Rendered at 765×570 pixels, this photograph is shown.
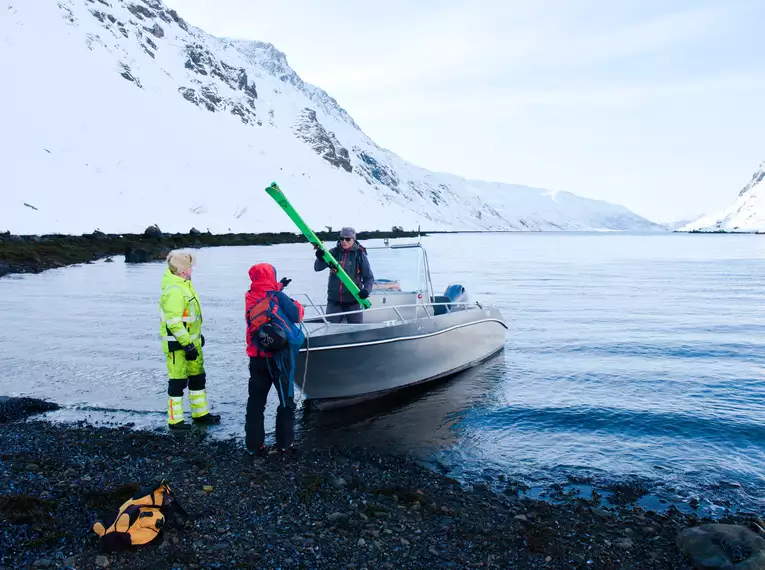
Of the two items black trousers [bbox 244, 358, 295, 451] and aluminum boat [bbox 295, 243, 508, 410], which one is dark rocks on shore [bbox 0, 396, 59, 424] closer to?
black trousers [bbox 244, 358, 295, 451]

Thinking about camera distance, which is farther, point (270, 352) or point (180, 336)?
point (180, 336)

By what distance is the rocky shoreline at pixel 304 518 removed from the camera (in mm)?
5023

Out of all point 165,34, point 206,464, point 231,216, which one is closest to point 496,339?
point 206,464

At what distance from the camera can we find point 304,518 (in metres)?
5.73

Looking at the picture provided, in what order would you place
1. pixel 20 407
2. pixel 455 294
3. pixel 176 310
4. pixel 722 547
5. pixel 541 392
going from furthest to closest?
1. pixel 455 294
2. pixel 541 392
3. pixel 20 407
4. pixel 176 310
5. pixel 722 547

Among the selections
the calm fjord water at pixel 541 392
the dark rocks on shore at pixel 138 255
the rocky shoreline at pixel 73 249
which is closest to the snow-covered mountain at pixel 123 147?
the rocky shoreline at pixel 73 249

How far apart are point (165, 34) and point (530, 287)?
628 feet

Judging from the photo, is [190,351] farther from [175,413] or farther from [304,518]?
[304,518]

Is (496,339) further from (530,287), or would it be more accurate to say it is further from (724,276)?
(724,276)

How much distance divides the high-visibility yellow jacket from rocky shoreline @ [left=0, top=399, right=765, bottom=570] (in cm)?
139

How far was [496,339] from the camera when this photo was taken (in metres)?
13.6

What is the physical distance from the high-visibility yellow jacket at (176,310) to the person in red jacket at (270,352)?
1.21 meters

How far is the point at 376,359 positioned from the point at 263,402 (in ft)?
7.66

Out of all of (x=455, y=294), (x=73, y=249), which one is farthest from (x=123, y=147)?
(x=455, y=294)
